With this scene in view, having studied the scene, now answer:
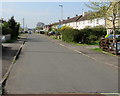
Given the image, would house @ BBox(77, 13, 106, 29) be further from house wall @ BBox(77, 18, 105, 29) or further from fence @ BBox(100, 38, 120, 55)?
fence @ BBox(100, 38, 120, 55)

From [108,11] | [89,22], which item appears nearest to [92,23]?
[89,22]

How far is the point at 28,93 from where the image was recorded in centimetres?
551

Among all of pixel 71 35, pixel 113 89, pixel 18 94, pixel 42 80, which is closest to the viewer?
pixel 18 94

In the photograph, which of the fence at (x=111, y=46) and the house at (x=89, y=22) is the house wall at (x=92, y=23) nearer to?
the house at (x=89, y=22)

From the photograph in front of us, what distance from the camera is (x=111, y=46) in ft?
52.3

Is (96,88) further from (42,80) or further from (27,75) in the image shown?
(27,75)

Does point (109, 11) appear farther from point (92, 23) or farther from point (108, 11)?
point (92, 23)

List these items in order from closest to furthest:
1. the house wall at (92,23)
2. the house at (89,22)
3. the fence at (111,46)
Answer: the fence at (111,46)
the house at (89,22)
the house wall at (92,23)

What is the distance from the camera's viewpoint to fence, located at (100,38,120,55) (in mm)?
14961

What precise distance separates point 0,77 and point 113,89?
3646 millimetres

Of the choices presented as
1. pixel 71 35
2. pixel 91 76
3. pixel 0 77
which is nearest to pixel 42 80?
pixel 0 77

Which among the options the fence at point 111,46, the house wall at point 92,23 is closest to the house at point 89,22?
the house wall at point 92,23

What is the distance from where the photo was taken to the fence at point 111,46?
49.1 ft

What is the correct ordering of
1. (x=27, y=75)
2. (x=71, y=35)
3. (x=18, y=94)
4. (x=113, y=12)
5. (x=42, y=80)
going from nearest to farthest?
(x=18, y=94)
(x=42, y=80)
(x=27, y=75)
(x=113, y=12)
(x=71, y=35)
